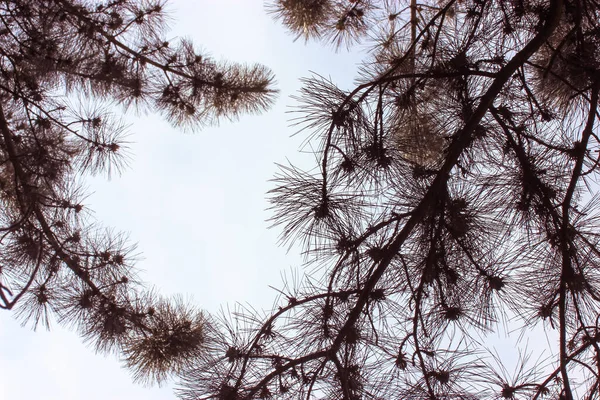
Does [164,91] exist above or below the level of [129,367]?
above

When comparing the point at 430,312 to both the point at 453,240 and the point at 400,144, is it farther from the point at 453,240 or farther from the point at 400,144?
the point at 400,144

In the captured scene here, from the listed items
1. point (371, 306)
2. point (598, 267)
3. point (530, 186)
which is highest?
point (530, 186)

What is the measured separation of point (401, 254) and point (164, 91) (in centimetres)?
185

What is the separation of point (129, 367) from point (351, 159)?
1.68m

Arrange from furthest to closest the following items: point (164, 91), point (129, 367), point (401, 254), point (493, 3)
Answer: point (164, 91) → point (129, 367) → point (493, 3) → point (401, 254)

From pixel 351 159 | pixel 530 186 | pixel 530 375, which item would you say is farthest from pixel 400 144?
pixel 530 375

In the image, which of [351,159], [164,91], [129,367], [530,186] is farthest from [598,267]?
[164,91]

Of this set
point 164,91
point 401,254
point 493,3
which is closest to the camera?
point 401,254

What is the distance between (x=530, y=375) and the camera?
1.64 meters

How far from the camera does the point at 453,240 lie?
1796mm

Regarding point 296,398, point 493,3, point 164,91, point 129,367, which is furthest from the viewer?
point 164,91

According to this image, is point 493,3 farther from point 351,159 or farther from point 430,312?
point 430,312

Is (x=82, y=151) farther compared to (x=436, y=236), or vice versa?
(x=82, y=151)

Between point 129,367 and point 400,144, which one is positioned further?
point 129,367
